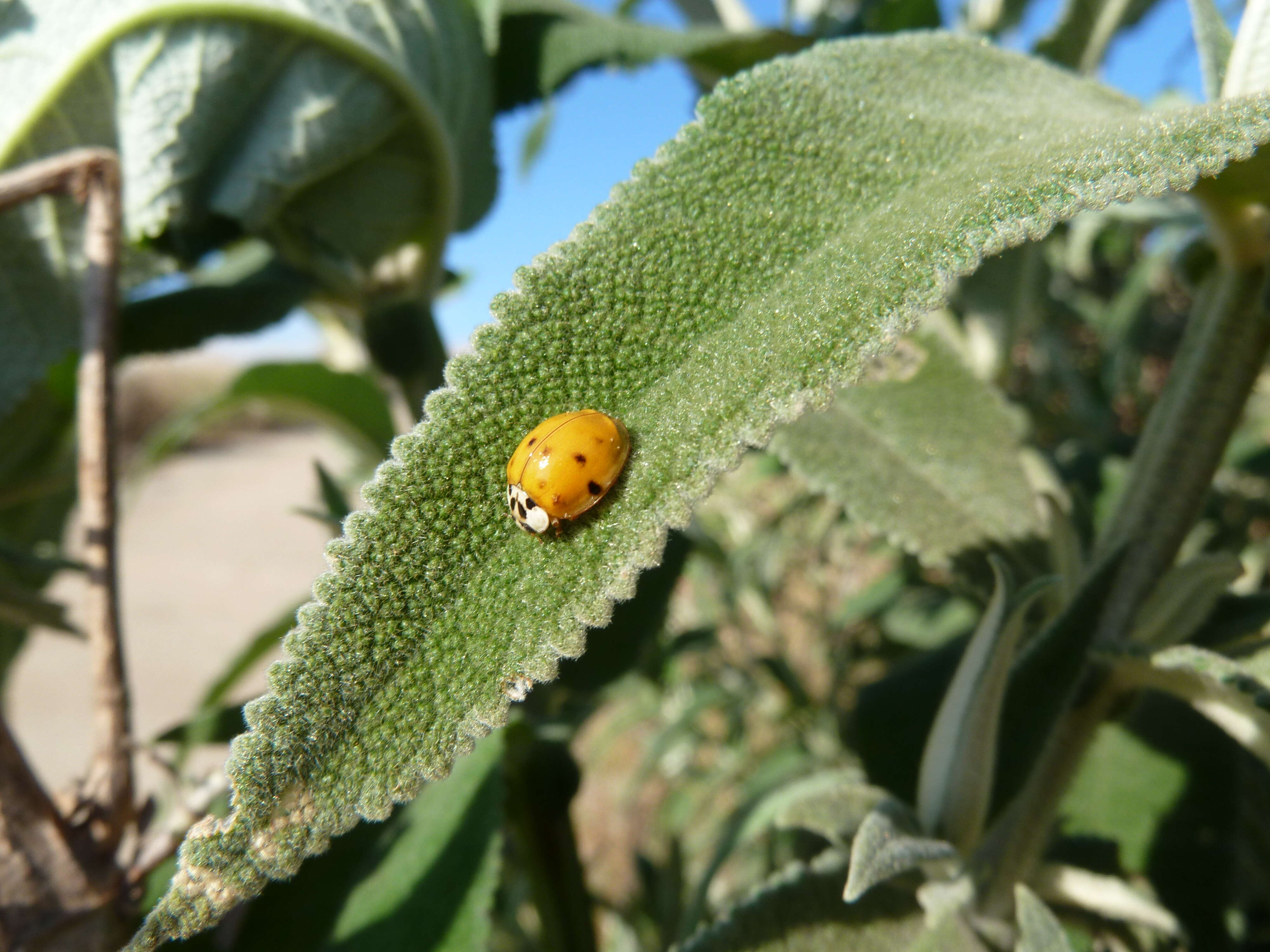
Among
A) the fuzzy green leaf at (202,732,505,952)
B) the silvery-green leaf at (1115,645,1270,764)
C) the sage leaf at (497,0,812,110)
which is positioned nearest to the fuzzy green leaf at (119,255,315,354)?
the sage leaf at (497,0,812,110)

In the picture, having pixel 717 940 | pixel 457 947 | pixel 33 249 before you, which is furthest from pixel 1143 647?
pixel 33 249

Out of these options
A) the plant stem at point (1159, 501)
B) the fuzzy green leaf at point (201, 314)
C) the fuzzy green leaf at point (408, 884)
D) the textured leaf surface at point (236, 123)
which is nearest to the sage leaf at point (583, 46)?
the textured leaf surface at point (236, 123)

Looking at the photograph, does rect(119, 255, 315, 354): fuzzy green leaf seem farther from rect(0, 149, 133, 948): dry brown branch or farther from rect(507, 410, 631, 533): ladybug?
rect(507, 410, 631, 533): ladybug

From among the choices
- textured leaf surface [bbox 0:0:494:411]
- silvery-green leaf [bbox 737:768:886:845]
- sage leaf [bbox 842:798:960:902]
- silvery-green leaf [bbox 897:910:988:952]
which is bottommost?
silvery-green leaf [bbox 897:910:988:952]

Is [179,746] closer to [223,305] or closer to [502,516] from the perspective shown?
[223,305]

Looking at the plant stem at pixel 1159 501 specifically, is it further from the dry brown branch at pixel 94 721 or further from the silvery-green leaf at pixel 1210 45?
the dry brown branch at pixel 94 721

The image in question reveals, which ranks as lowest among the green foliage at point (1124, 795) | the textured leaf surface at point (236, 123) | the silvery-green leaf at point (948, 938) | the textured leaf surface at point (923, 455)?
the green foliage at point (1124, 795)

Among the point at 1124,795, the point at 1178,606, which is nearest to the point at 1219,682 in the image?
the point at 1178,606

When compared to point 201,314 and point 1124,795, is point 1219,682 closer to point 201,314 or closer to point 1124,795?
point 1124,795
